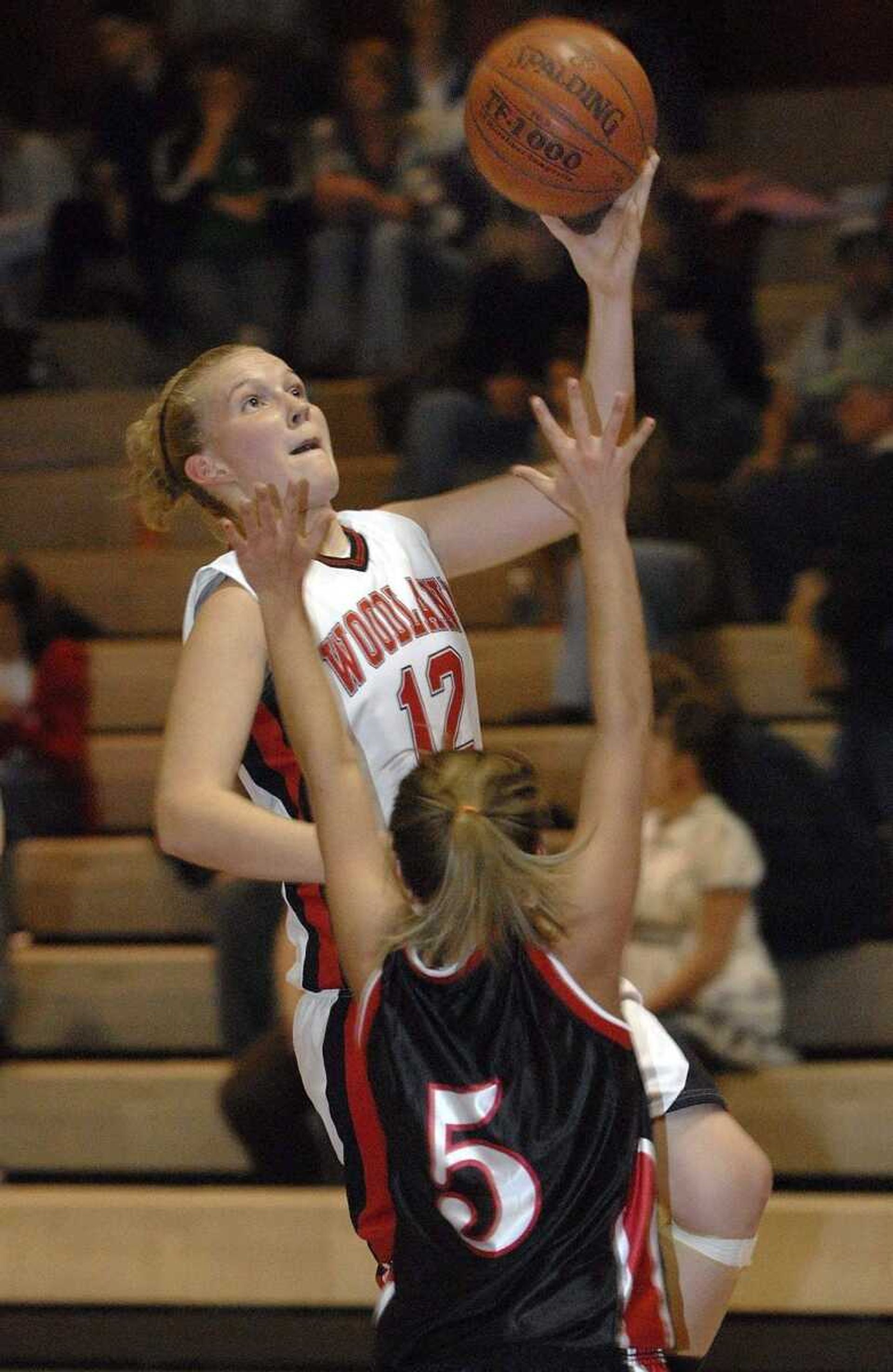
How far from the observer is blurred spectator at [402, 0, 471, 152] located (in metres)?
6.67

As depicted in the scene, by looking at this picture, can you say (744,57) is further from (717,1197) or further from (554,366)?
(717,1197)

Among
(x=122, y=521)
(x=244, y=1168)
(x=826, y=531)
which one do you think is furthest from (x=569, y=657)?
(x=122, y=521)

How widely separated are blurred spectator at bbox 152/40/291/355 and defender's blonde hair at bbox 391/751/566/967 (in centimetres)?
476

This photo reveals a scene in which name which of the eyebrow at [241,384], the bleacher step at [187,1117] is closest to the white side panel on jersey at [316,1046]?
the eyebrow at [241,384]

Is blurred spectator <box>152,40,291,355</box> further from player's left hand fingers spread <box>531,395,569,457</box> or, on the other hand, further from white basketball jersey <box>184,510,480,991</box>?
player's left hand fingers spread <box>531,395,569,457</box>

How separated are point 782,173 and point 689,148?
0.99 meters

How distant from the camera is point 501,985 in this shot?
2113mm

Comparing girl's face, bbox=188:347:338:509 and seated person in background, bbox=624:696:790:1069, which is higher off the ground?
girl's face, bbox=188:347:338:509

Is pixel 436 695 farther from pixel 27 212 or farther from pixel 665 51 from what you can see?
pixel 665 51

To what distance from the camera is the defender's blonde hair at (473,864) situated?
6.75 ft

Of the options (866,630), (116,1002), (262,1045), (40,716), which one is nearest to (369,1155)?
(262,1045)

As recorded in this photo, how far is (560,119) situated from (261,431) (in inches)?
24.4

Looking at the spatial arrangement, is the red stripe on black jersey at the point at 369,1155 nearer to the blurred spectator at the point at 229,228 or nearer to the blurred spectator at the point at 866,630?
the blurred spectator at the point at 866,630

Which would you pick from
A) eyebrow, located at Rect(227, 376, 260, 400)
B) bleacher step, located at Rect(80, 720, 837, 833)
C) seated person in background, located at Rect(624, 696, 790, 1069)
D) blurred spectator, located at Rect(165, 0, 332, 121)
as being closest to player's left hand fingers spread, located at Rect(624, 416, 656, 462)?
eyebrow, located at Rect(227, 376, 260, 400)
